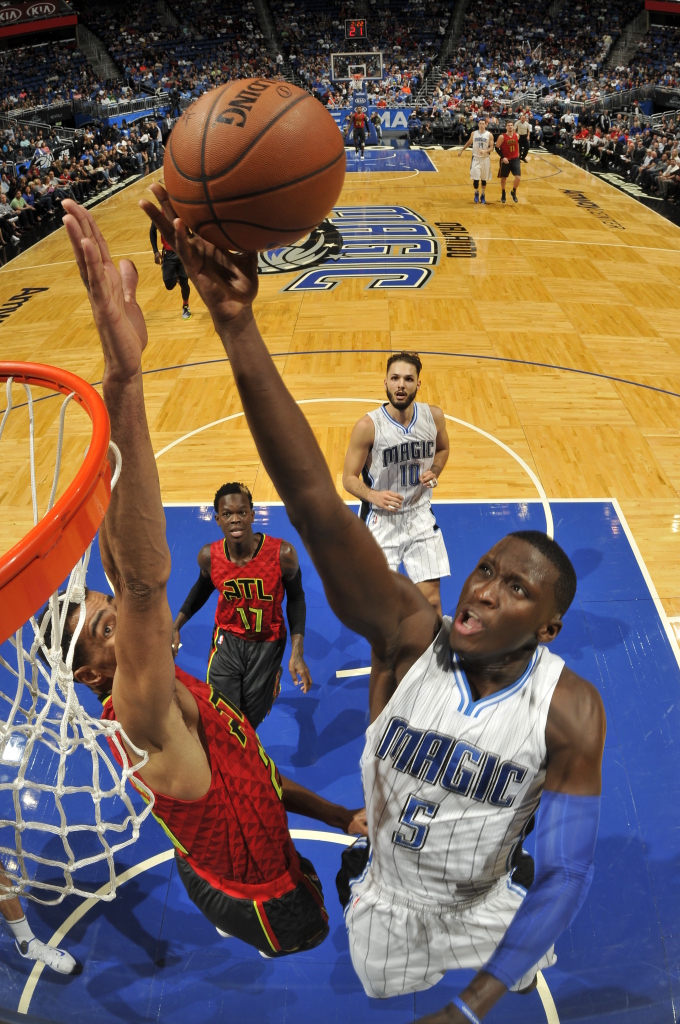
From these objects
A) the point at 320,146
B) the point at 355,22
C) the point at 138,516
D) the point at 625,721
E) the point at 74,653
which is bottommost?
the point at 625,721

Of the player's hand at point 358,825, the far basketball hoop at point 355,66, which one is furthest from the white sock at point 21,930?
the far basketball hoop at point 355,66


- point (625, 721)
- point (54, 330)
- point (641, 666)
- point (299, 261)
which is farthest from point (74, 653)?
point (299, 261)

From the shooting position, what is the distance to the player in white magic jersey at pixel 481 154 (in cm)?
1539

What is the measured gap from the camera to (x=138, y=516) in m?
1.87

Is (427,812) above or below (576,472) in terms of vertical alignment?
above

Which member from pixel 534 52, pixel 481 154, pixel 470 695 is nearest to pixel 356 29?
pixel 534 52

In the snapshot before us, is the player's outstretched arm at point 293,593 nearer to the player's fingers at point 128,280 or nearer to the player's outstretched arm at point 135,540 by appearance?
the player's outstretched arm at point 135,540

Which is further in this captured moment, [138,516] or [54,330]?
[54,330]

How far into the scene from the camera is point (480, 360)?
902cm

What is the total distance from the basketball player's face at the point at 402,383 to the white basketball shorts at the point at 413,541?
729mm

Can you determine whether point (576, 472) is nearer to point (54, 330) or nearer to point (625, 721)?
point (625, 721)

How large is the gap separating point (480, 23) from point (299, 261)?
3055cm

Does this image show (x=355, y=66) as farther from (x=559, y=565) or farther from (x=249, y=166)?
(x=559, y=565)

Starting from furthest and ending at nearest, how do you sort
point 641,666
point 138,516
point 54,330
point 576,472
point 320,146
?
point 54,330, point 576,472, point 641,666, point 320,146, point 138,516
